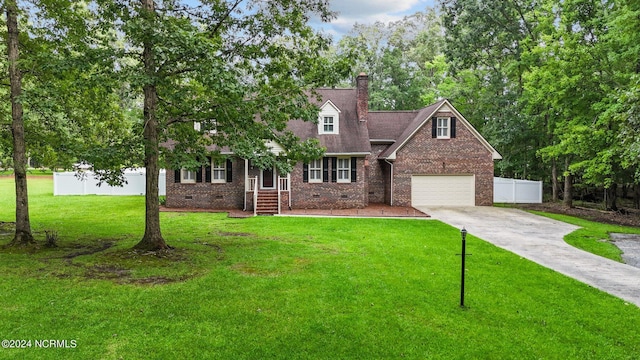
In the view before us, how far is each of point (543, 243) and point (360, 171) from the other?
9.98 meters

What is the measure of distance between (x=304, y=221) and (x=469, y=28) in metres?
19.4

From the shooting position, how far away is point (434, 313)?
19.6 ft

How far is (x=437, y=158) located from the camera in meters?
21.5

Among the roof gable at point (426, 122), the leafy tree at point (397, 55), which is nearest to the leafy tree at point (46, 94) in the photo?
the roof gable at point (426, 122)

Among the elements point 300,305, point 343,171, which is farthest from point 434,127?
point 300,305

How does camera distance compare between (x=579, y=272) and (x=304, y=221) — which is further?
(x=304, y=221)

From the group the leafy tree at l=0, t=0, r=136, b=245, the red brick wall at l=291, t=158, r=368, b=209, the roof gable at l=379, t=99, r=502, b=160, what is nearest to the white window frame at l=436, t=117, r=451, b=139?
the roof gable at l=379, t=99, r=502, b=160

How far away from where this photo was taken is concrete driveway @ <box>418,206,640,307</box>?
7.89m

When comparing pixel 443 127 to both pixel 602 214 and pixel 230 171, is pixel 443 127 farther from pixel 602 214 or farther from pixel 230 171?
pixel 230 171

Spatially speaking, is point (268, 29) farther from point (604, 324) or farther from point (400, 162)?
point (400, 162)

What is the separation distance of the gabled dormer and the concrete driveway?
6.40 metres

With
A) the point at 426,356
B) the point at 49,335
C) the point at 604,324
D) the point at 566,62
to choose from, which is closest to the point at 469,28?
the point at 566,62

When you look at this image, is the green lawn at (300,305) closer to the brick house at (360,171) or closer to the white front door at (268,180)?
the brick house at (360,171)

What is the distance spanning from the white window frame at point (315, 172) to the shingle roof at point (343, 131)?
0.92m
